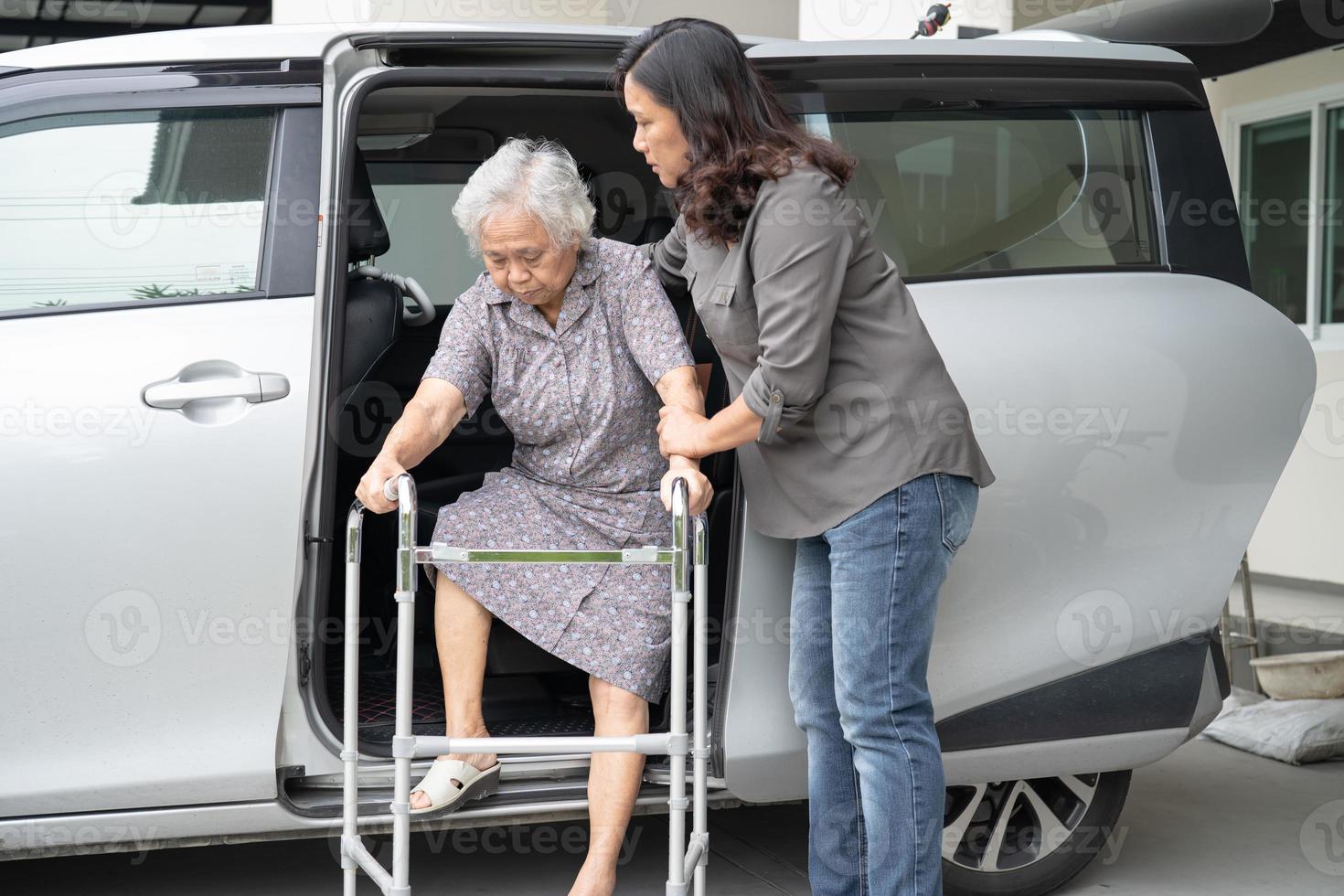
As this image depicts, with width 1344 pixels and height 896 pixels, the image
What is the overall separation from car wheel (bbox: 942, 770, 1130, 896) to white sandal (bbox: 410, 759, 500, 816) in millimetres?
1024

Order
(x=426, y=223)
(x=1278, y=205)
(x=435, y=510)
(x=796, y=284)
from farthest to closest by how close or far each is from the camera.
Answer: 1. (x=1278, y=205)
2. (x=426, y=223)
3. (x=435, y=510)
4. (x=796, y=284)

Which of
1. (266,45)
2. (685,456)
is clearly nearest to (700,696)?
(685,456)

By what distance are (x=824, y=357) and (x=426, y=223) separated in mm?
2246

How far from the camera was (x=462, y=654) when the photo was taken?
2.57m

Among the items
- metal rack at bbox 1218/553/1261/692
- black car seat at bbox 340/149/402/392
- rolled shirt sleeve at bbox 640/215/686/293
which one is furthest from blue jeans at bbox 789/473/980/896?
metal rack at bbox 1218/553/1261/692

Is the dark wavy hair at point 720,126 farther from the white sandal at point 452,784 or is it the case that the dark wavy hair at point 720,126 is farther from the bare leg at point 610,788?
the white sandal at point 452,784

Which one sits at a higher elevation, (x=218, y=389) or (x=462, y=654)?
(x=218, y=389)

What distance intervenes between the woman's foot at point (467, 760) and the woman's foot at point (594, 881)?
0.28 m

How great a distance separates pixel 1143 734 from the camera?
2.75 meters

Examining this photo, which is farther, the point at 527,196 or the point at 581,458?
the point at 581,458

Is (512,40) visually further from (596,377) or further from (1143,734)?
(1143,734)

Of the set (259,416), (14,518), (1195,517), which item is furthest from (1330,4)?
(14,518)

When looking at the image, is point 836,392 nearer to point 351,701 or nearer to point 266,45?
point 351,701

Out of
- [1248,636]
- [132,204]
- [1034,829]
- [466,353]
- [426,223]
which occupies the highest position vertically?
[426,223]
